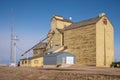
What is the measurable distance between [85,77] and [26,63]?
43.1m

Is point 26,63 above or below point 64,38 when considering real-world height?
below

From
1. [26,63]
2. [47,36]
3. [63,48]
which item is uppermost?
[47,36]

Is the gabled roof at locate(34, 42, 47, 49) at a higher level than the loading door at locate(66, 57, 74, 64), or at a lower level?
higher

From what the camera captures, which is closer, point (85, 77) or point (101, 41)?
point (85, 77)

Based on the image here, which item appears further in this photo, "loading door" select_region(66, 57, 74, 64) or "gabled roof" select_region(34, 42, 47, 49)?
"gabled roof" select_region(34, 42, 47, 49)

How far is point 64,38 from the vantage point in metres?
60.0

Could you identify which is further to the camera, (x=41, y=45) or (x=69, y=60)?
(x=41, y=45)

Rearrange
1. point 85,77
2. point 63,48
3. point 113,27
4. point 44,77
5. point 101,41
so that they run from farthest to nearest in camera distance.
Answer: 1. point 63,48
2. point 113,27
3. point 101,41
4. point 44,77
5. point 85,77

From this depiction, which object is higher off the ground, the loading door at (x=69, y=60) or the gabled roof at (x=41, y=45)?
the gabled roof at (x=41, y=45)

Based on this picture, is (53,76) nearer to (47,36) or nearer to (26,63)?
(26,63)

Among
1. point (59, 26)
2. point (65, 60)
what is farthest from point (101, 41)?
point (59, 26)

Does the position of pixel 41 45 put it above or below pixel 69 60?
above

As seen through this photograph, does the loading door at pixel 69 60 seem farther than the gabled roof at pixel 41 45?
No

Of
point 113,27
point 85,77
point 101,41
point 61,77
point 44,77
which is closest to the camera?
point 85,77
